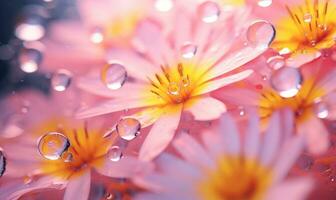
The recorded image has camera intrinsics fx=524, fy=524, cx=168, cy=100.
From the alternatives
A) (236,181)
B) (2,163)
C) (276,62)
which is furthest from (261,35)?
(2,163)

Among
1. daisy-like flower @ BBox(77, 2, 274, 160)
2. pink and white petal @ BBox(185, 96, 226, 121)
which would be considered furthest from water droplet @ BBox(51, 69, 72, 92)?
pink and white petal @ BBox(185, 96, 226, 121)

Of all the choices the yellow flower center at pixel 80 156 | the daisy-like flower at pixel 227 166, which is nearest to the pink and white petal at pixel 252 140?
the daisy-like flower at pixel 227 166

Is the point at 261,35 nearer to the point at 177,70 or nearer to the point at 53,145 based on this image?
the point at 177,70

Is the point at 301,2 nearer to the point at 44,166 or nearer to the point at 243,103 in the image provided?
the point at 243,103

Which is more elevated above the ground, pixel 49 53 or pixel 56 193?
pixel 49 53

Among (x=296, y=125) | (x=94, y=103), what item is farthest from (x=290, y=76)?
(x=94, y=103)

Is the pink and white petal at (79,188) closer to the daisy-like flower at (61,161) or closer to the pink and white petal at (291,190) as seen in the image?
the daisy-like flower at (61,161)
